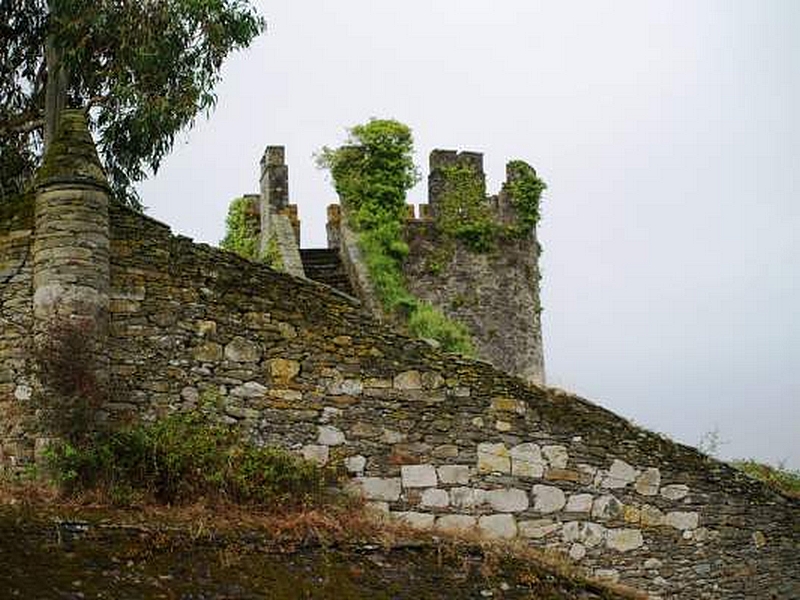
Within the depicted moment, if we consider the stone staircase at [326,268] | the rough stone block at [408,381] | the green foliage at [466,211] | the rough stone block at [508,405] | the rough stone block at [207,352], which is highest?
the green foliage at [466,211]

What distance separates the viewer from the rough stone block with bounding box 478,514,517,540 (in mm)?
13461

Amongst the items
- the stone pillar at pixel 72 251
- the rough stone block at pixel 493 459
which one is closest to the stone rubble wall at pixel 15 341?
the stone pillar at pixel 72 251

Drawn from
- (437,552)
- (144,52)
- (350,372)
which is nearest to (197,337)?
(350,372)

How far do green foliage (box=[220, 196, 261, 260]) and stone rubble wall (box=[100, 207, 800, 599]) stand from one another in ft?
35.7

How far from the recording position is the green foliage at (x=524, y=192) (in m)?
24.2

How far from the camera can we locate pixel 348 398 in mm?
13406

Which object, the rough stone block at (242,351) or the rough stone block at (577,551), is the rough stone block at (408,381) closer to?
the rough stone block at (242,351)

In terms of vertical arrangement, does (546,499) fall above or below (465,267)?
below

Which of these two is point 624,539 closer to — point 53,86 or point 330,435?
point 330,435

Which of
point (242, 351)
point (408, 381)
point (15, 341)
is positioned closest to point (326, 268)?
point (408, 381)

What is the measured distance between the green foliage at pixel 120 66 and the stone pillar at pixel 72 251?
798 cm

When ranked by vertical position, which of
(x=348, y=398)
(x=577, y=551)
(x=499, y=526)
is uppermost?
(x=348, y=398)

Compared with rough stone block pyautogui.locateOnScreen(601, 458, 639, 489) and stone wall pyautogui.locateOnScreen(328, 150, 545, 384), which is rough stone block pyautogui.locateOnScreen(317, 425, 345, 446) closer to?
rough stone block pyautogui.locateOnScreen(601, 458, 639, 489)

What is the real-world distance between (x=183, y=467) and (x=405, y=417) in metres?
2.48
